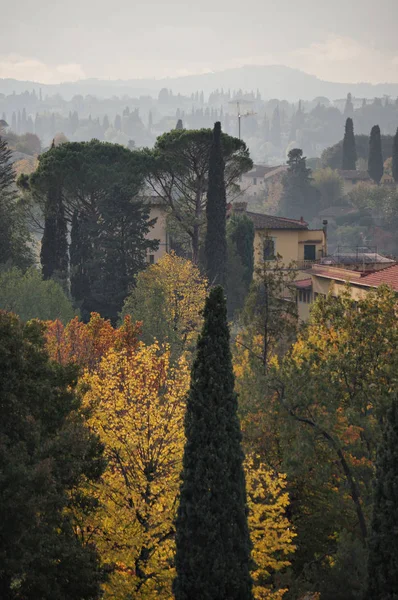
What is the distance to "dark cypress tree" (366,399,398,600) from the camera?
1909cm

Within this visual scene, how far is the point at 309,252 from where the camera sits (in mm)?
75750

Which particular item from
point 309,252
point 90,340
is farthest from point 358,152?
point 90,340

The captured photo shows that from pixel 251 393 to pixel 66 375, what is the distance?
636 centimetres

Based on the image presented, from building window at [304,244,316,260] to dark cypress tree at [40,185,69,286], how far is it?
22.1 meters

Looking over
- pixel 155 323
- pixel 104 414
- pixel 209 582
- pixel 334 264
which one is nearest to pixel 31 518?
pixel 209 582

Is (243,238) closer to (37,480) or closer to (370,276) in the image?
(370,276)

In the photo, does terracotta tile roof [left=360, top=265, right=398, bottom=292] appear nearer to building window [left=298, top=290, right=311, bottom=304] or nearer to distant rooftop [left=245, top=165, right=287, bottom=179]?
building window [left=298, top=290, right=311, bottom=304]

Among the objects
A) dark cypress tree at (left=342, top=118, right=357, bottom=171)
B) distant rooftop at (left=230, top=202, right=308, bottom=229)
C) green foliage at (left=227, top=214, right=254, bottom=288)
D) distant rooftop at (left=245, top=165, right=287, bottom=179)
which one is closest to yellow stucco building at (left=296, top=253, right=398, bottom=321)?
green foliage at (left=227, top=214, right=254, bottom=288)

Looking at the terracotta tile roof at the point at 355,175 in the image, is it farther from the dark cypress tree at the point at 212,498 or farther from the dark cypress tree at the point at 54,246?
the dark cypress tree at the point at 212,498

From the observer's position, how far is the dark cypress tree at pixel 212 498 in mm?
19172

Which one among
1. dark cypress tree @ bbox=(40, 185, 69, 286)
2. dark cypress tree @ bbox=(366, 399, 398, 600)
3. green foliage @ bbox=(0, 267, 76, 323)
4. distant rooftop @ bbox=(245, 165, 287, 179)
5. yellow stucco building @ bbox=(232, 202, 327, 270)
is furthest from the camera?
distant rooftop @ bbox=(245, 165, 287, 179)

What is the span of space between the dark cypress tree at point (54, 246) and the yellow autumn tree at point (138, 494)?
33.4 m

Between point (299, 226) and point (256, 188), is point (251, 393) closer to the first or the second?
point (299, 226)

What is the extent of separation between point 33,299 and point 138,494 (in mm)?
28467
